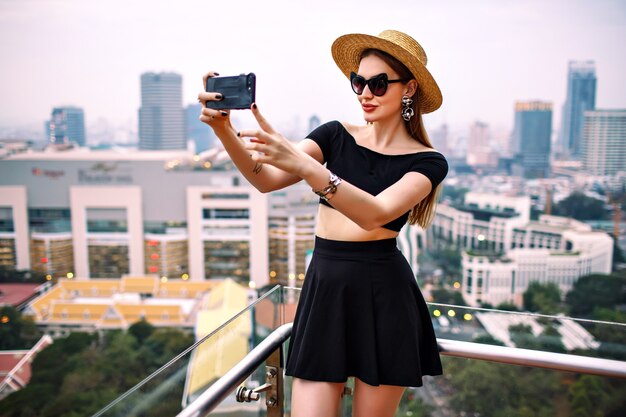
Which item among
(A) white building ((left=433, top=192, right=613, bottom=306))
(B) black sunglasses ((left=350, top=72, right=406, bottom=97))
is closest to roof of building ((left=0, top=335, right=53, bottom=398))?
(A) white building ((left=433, top=192, right=613, bottom=306))

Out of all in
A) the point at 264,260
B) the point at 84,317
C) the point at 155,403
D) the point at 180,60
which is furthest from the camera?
the point at 180,60

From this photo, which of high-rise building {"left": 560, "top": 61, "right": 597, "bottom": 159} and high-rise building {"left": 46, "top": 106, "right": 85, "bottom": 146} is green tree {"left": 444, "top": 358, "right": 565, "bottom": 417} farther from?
high-rise building {"left": 46, "top": 106, "right": 85, "bottom": 146}

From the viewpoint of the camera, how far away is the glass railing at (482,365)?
36.4 inches

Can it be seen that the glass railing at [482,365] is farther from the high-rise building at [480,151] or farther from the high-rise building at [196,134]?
the high-rise building at [196,134]

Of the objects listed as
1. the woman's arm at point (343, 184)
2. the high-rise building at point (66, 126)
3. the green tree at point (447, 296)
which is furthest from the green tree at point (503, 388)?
the high-rise building at point (66, 126)

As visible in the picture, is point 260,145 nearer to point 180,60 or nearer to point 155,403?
point 155,403

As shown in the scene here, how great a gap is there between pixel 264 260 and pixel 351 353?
50.7 ft

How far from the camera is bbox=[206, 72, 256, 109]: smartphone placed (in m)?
0.78

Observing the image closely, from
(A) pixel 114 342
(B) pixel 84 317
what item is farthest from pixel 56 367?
(B) pixel 84 317

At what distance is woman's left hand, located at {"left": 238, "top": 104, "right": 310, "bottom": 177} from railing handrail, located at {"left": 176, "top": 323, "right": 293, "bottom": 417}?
46cm

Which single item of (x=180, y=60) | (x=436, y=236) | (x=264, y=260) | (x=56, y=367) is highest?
(x=180, y=60)

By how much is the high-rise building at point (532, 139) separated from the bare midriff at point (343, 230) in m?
15.9

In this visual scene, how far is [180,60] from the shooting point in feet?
64.3

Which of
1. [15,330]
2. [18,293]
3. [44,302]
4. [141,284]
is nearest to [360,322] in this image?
[15,330]
